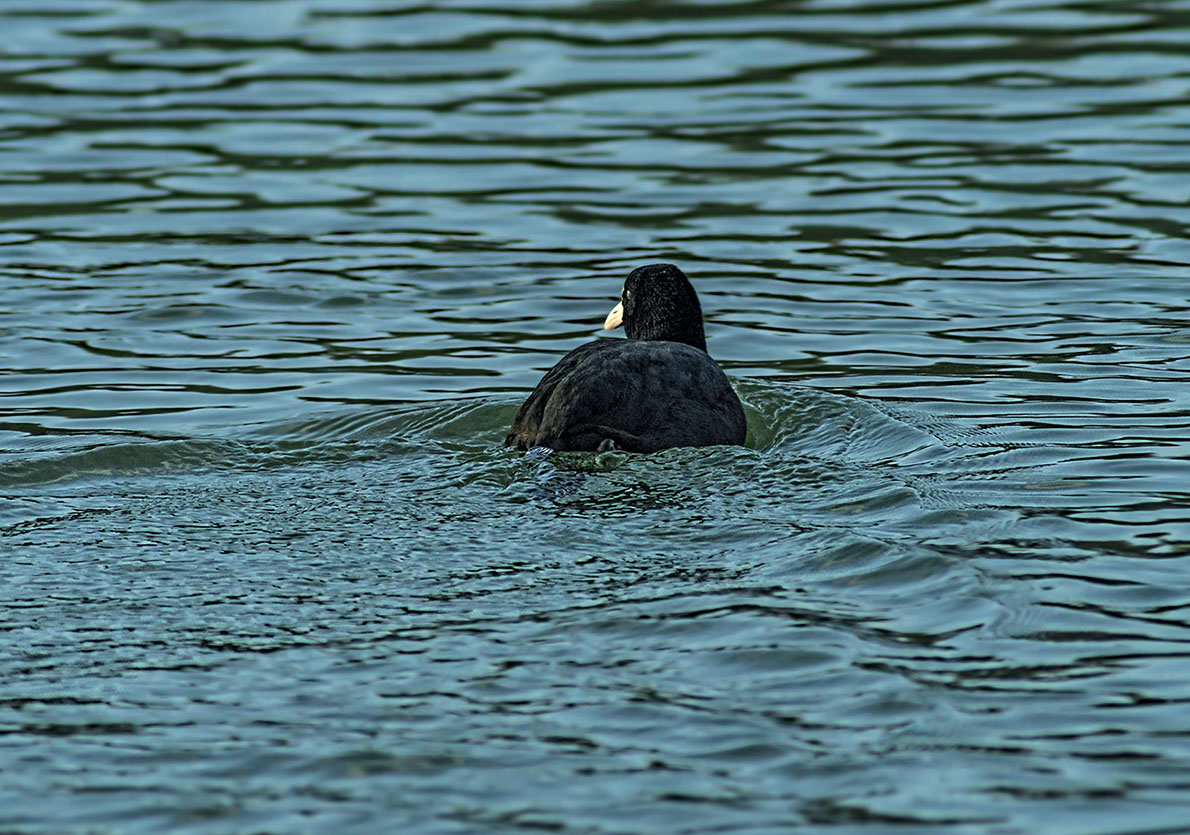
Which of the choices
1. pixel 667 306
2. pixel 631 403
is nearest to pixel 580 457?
pixel 631 403

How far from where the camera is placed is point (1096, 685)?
22.1ft

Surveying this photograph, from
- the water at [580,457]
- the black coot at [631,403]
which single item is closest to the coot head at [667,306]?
the water at [580,457]

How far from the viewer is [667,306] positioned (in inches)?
440

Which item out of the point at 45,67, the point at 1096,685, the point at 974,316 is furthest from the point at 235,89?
the point at 1096,685

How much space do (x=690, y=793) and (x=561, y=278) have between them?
9.17 m

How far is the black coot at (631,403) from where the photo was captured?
9508 millimetres

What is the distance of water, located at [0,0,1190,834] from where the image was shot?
20.2ft

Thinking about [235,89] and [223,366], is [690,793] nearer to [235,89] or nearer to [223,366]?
[223,366]

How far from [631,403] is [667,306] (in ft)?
5.78

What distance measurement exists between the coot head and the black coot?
1096mm

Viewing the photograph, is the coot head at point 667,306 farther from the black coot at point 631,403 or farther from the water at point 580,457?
the black coot at point 631,403

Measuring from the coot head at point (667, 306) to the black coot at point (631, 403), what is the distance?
1096mm

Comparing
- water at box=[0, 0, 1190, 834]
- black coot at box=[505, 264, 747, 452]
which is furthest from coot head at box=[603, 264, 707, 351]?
black coot at box=[505, 264, 747, 452]

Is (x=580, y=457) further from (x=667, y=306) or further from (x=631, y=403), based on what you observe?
(x=667, y=306)
